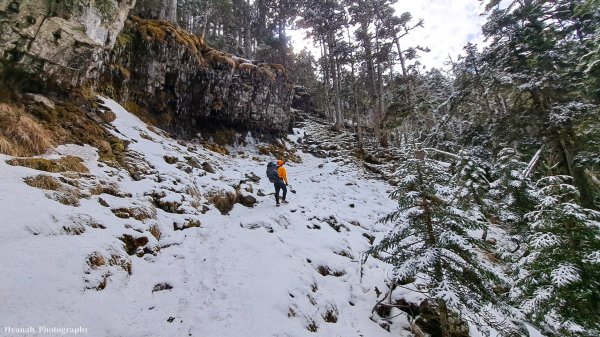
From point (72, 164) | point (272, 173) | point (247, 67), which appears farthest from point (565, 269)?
point (247, 67)

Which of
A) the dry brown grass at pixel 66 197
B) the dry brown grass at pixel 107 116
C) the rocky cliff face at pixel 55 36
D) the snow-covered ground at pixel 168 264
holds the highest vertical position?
the rocky cliff face at pixel 55 36

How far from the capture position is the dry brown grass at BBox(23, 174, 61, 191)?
6723 mm

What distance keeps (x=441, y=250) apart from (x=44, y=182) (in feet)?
28.6

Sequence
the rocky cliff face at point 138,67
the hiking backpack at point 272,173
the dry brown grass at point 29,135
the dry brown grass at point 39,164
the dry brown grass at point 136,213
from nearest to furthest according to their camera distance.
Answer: the dry brown grass at point 39,164 → the dry brown grass at point 136,213 → the dry brown grass at point 29,135 → the rocky cliff face at point 138,67 → the hiking backpack at point 272,173

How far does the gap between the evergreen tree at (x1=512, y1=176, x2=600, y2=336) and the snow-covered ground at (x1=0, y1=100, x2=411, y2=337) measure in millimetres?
2683

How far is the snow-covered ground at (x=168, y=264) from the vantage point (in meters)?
4.71

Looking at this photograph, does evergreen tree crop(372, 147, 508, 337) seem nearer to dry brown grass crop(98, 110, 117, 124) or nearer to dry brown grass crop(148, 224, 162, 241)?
dry brown grass crop(148, 224, 162, 241)

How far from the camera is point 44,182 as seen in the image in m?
6.91

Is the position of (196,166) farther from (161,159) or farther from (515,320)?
(515,320)

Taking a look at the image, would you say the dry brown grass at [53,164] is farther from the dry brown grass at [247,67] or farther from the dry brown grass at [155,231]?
the dry brown grass at [247,67]

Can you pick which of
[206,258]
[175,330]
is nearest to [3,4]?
[206,258]

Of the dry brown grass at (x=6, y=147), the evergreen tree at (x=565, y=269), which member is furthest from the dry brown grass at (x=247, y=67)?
the evergreen tree at (x=565, y=269)

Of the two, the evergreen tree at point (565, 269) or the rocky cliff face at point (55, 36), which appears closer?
the evergreen tree at point (565, 269)

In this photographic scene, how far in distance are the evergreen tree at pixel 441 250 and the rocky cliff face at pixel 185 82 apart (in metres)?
15.7
